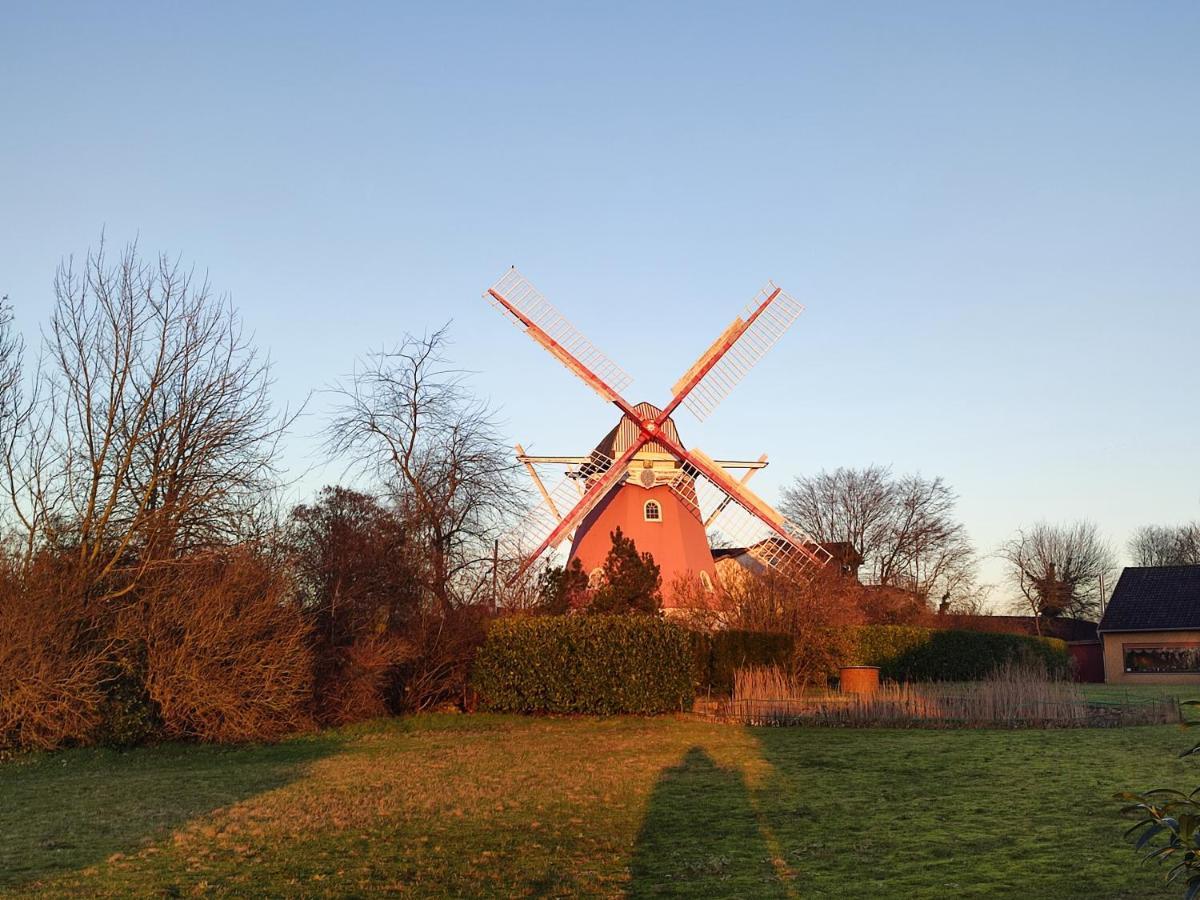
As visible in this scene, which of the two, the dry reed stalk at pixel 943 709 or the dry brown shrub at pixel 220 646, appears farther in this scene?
the dry reed stalk at pixel 943 709

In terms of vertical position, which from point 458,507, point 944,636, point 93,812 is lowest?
point 93,812

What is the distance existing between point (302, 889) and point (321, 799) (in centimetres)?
454

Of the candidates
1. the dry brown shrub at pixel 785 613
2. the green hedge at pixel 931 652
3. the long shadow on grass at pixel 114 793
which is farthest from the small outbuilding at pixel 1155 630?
the long shadow on grass at pixel 114 793

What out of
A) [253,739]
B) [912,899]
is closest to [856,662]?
[253,739]

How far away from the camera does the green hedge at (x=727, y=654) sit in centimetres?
2508

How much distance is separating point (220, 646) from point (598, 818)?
9186 mm

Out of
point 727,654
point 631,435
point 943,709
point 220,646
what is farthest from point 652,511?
point 220,646

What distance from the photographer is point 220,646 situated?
17172mm

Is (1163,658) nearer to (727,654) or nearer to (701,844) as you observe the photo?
(727,654)

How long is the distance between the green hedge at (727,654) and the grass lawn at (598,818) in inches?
291

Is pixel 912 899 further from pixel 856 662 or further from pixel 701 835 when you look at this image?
pixel 856 662

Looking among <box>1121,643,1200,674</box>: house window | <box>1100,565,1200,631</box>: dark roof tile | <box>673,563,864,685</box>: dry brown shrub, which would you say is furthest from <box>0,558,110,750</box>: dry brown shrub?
<box>1121,643,1200,674</box>: house window

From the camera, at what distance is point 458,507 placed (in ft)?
83.4

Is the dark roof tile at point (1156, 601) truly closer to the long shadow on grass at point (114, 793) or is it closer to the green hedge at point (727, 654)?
the green hedge at point (727, 654)
